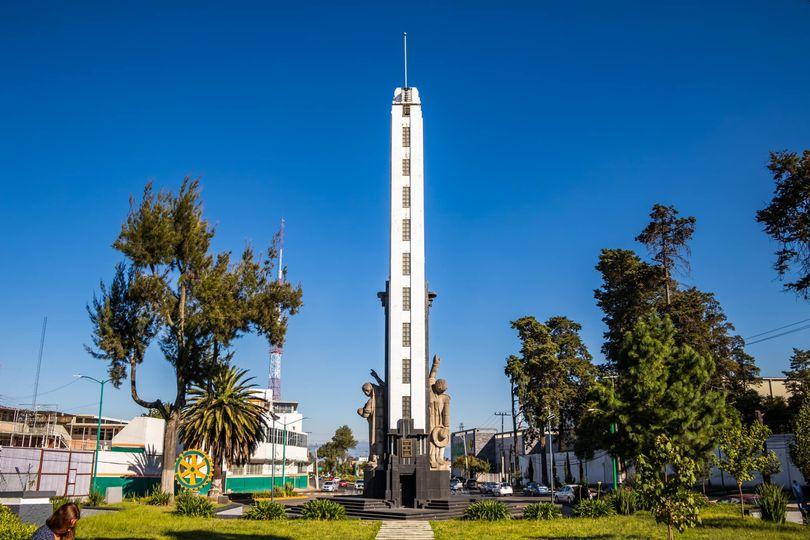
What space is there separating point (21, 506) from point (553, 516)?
73.8ft

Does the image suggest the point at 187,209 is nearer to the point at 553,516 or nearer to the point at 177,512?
the point at 177,512

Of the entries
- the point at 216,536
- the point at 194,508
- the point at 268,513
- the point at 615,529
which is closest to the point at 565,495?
the point at 615,529

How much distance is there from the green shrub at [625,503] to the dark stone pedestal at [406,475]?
33.3ft

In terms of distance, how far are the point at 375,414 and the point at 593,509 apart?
1525 cm

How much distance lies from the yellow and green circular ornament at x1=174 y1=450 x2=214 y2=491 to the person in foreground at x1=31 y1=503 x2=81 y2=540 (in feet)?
72.7

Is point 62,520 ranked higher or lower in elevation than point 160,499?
higher

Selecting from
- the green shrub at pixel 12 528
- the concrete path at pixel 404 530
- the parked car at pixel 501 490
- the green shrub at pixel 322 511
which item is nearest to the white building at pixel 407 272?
the green shrub at pixel 322 511

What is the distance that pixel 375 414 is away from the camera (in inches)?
1670

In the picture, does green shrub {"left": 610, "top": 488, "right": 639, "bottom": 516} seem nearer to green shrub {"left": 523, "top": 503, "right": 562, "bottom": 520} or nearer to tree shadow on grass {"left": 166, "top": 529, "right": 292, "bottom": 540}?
green shrub {"left": 523, "top": 503, "right": 562, "bottom": 520}

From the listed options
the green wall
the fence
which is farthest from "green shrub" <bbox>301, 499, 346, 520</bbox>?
the green wall

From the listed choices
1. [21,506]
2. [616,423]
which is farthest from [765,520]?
[21,506]

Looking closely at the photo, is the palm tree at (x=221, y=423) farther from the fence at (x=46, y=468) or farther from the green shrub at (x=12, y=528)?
the green shrub at (x=12, y=528)

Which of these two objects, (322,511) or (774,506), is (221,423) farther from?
(774,506)

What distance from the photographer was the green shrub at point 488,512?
30828mm
